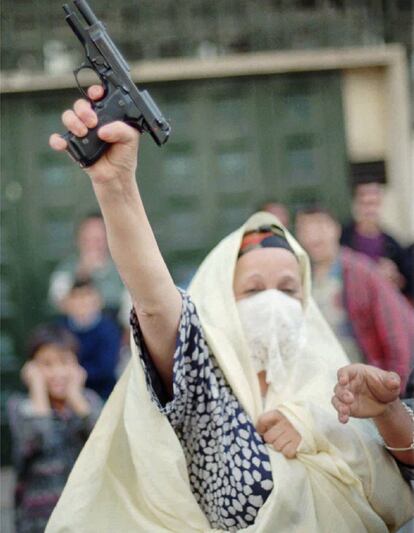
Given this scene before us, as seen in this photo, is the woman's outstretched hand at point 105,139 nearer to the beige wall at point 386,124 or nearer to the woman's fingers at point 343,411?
the woman's fingers at point 343,411

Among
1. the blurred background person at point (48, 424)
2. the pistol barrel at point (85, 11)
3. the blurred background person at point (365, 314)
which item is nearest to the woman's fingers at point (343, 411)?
the pistol barrel at point (85, 11)

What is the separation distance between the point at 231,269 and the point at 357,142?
4792 millimetres

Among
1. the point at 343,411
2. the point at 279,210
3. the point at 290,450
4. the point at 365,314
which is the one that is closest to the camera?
the point at 343,411

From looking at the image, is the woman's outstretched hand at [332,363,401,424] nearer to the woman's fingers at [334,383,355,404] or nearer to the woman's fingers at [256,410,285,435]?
the woman's fingers at [334,383,355,404]

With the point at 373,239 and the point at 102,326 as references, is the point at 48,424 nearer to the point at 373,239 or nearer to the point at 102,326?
the point at 102,326

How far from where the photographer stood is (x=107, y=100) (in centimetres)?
248

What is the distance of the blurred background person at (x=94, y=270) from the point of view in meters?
6.18

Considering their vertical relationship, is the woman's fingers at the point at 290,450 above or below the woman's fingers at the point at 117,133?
below

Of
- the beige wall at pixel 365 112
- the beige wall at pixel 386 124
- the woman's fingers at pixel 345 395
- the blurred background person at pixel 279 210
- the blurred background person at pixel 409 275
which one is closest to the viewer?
the woman's fingers at pixel 345 395

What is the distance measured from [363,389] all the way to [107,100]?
859 millimetres

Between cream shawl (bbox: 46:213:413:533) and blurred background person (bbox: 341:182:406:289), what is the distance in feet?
10.5

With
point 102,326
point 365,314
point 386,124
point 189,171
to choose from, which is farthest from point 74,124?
point 386,124

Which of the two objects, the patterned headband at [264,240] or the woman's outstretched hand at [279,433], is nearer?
the woman's outstretched hand at [279,433]

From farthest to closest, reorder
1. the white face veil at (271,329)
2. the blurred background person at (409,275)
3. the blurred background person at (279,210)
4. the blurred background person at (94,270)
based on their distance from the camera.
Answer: the blurred background person at (279,210) < the blurred background person at (409,275) < the blurred background person at (94,270) < the white face veil at (271,329)
